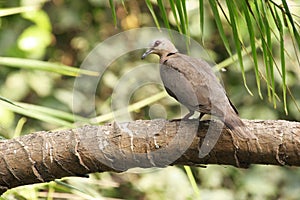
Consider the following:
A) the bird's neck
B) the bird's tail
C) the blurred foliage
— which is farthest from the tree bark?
the blurred foliage

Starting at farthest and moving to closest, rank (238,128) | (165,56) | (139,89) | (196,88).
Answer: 1. (139,89)
2. (165,56)
3. (196,88)
4. (238,128)

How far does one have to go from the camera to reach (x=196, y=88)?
4.58 ft

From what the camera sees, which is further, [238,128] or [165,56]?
[165,56]

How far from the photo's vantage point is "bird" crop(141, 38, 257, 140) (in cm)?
133

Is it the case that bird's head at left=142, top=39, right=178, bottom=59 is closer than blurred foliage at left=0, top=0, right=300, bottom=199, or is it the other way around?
bird's head at left=142, top=39, right=178, bottom=59

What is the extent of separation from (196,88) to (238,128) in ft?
0.70

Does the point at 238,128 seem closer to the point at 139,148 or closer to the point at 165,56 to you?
the point at 139,148

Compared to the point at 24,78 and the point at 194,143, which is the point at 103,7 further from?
the point at 194,143

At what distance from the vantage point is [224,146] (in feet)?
3.96

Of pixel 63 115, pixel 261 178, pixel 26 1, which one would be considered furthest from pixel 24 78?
pixel 63 115

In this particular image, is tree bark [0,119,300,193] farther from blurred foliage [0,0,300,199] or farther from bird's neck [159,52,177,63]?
blurred foliage [0,0,300,199]

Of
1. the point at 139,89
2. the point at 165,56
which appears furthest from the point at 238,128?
the point at 139,89

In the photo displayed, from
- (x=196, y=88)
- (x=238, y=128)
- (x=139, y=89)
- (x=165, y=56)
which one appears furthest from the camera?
(x=139, y=89)

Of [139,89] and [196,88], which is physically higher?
[196,88]
